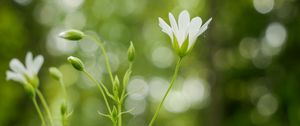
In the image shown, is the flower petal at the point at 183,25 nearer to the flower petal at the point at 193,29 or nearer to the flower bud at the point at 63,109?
the flower petal at the point at 193,29

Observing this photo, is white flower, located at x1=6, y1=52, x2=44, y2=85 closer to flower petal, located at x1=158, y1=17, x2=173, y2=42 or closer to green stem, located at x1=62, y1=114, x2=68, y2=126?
green stem, located at x1=62, y1=114, x2=68, y2=126

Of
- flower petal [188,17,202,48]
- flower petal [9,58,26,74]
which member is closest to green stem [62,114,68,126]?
flower petal [9,58,26,74]

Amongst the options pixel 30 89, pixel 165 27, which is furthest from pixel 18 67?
pixel 165 27

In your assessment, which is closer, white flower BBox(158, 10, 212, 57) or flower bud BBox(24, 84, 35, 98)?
white flower BBox(158, 10, 212, 57)

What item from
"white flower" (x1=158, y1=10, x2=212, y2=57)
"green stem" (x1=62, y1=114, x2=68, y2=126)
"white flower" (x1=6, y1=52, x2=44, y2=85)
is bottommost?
"green stem" (x1=62, y1=114, x2=68, y2=126)

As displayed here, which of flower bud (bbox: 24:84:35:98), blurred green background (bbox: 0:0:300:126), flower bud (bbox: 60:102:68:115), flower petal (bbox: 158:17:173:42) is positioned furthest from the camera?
blurred green background (bbox: 0:0:300:126)

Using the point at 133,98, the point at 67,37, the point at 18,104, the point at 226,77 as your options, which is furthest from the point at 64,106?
the point at 133,98

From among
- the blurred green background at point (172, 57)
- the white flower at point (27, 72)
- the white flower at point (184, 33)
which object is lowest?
the blurred green background at point (172, 57)

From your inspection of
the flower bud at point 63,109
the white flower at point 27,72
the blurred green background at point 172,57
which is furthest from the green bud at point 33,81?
the blurred green background at point 172,57

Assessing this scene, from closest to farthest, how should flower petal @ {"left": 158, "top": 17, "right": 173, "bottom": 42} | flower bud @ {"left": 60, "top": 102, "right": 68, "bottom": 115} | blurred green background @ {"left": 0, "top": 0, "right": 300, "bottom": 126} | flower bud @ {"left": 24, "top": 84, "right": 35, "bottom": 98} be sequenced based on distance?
flower petal @ {"left": 158, "top": 17, "right": 173, "bottom": 42}, flower bud @ {"left": 60, "top": 102, "right": 68, "bottom": 115}, flower bud @ {"left": 24, "top": 84, "right": 35, "bottom": 98}, blurred green background @ {"left": 0, "top": 0, "right": 300, "bottom": 126}

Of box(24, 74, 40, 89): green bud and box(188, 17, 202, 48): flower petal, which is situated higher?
box(188, 17, 202, 48): flower petal
